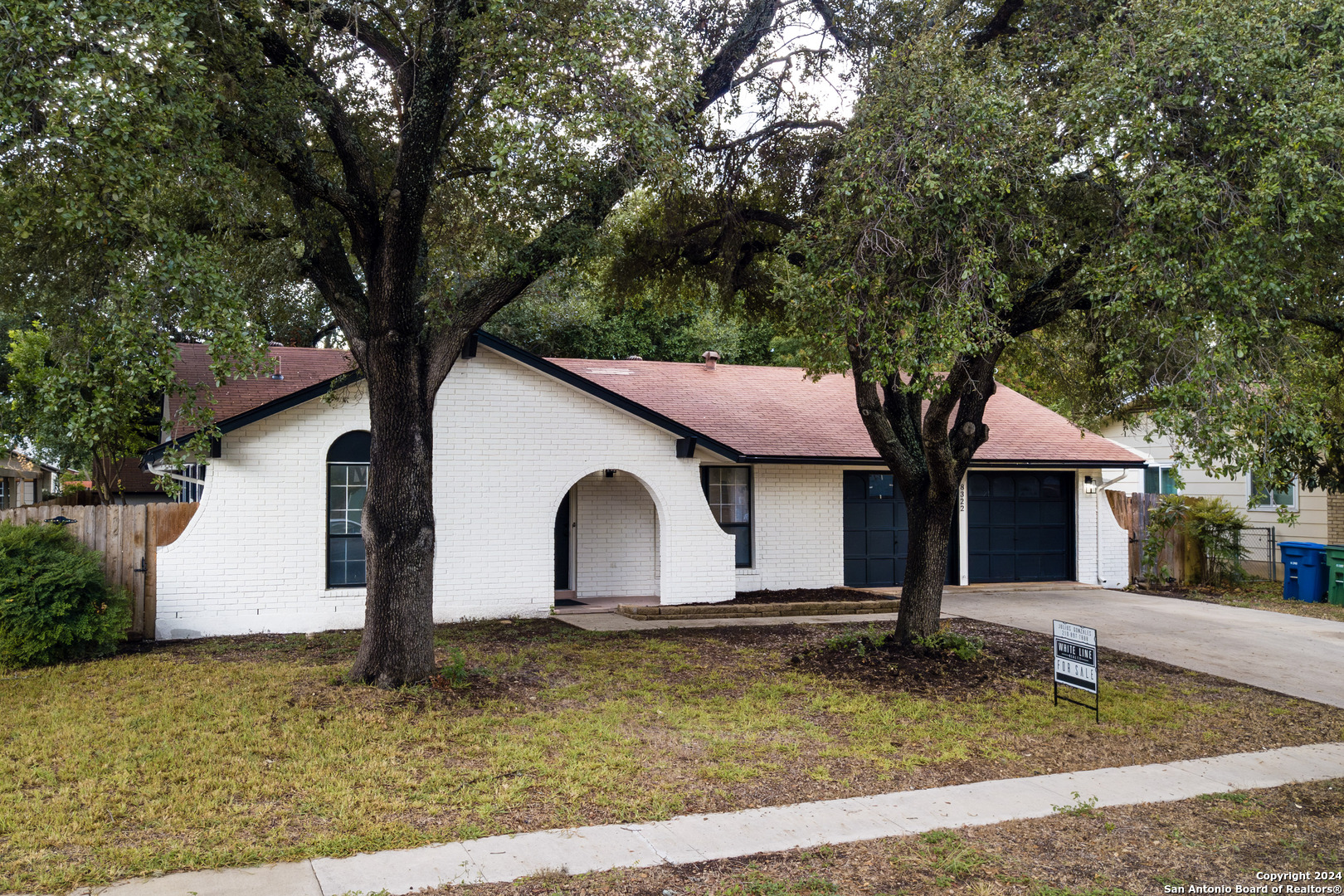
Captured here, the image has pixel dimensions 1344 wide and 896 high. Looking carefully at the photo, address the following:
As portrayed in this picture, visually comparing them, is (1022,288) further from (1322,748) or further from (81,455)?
(81,455)

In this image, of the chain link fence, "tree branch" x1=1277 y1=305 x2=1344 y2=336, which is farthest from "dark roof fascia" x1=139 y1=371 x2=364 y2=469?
the chain link fence

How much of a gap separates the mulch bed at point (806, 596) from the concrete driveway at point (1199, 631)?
1368 mm

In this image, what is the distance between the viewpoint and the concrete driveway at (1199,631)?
34.6 ft

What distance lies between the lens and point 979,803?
6.16 m

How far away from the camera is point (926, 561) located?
1063 centimetres

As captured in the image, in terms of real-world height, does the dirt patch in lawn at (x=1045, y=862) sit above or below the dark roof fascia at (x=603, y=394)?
below

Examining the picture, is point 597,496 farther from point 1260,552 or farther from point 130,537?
point 1260,552

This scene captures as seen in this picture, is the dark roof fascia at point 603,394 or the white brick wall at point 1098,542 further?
the white brick wall at point 1098,542

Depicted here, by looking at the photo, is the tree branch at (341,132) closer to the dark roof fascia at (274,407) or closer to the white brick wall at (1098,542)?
the dark roof fascia at (274,407)

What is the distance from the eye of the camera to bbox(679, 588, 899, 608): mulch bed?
15.6 metres

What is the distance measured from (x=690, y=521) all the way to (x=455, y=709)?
23.3 ft

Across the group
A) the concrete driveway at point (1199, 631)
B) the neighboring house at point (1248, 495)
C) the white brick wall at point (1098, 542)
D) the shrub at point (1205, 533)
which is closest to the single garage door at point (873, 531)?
the concrete driveway at point (1199, 631)

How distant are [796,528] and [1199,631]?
6448 millimetres

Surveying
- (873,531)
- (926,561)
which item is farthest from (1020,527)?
(926,561)
